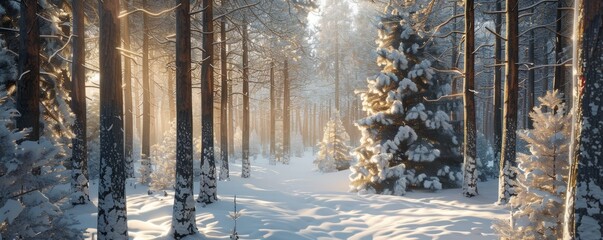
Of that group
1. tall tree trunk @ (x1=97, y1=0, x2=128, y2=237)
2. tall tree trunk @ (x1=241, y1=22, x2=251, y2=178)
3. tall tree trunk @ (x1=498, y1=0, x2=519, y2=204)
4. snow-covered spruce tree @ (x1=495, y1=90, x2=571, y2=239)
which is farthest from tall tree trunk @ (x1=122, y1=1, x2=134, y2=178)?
snow-covered spruce tree @ (x1=495, y1=90, x2=571, y2=239)

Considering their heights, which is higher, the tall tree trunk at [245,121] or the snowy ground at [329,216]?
the tall tree trunk at [245,121]

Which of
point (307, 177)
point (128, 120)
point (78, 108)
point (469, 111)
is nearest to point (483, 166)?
point (469, 111)

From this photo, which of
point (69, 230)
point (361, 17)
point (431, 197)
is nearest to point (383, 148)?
point (431, 197)

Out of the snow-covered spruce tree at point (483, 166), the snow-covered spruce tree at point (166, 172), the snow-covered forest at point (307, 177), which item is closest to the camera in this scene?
the snow-covered forest at point (307, 177)

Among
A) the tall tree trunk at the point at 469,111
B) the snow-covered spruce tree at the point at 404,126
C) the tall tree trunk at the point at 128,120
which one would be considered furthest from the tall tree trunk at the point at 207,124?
the tall tree trunk at the point at 469,111

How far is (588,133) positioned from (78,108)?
40.0 ft

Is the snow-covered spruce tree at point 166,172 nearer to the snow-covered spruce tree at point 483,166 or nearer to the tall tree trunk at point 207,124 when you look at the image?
the tall tree trunk at point 207,124

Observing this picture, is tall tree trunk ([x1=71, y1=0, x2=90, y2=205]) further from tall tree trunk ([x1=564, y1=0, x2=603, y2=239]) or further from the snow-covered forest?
tall tree trunk ([x1=564, y1=0, x2=603, y2=239])

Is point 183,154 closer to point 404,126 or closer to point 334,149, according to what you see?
point 404,126

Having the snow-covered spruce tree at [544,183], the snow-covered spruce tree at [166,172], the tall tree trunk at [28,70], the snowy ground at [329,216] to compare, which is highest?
the tall tree trunk at [28,70]

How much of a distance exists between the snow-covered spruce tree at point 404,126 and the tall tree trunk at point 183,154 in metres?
7.59

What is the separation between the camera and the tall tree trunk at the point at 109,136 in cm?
690

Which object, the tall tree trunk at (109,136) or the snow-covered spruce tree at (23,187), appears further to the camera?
the tall tree trunk at (109,136)

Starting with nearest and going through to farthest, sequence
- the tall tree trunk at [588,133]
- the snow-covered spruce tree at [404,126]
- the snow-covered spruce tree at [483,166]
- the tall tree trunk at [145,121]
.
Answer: the tall tree trunk at [588,133] → the snow-covered spruce tree at [404,126] → the tall tree trunk at [145,121] → the snow-covered spruce tree at [483,166]
